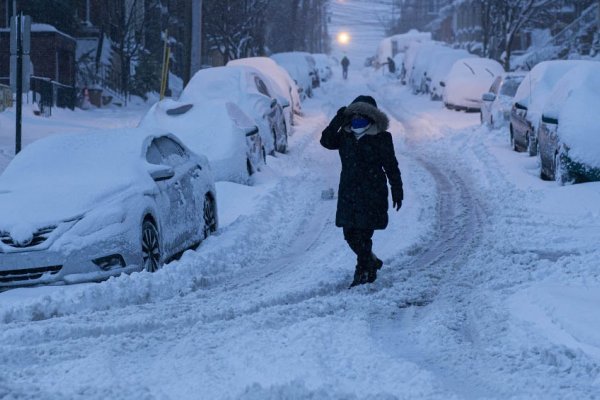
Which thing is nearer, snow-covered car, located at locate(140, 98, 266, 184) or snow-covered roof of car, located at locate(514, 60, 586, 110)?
snow-covered car, located at locate(140, 98, 266, 184)

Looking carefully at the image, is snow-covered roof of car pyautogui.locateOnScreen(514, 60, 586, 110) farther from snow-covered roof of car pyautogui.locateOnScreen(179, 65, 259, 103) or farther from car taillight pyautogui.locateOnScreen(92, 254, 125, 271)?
car taillight pyautogui.locateOnScreen(92, 254, 125, 271)

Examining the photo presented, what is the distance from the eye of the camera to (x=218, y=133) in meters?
15.0

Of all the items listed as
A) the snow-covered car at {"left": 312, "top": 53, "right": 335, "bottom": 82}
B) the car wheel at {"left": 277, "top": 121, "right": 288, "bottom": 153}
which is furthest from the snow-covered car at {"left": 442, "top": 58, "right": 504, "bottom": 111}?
the snow-covered car at {"left": 312, "top": 53, "right": 335, "bottom": 82}

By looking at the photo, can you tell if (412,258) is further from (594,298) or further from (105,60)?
(105,60)

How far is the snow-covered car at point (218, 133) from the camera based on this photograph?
14461 millimetres

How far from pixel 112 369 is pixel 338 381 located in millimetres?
1321

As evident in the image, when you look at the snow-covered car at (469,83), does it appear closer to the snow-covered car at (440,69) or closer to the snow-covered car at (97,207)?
the snow-covered car at (440,69)

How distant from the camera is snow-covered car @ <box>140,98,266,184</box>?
14461 millimetres

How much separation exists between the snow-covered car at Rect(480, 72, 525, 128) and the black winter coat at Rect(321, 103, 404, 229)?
13382 millimetres

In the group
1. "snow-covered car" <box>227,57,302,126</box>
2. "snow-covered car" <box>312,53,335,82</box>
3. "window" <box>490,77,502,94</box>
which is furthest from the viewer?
"snow-covered car" <box>312,53,335,82</box>

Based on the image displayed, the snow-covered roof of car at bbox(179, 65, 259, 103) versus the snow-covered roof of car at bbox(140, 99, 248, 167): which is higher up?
the snow-covered roof of car at bbox(179, 65, 259, 103)

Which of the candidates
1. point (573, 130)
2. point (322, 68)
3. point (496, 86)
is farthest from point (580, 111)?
point (322, 68)

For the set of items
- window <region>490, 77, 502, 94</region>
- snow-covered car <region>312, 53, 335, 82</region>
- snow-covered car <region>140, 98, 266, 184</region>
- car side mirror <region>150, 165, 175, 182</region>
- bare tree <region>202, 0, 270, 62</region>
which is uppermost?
bare tree <region>202, 0, 270, 62</region>

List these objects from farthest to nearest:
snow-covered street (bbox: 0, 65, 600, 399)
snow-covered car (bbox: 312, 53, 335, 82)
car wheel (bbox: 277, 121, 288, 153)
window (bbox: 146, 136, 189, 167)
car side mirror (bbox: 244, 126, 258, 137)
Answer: snow-covered car (bbox: 312, 53, 335, 82)
car wheel (bbox: 277, 121, 288, 153)
car side mirror (bbox: 244, 126, 258, 137)
window (bbox: 146, 136, 189, 167)
snow-covered street (bbox: 0, 65, 600, 399)
